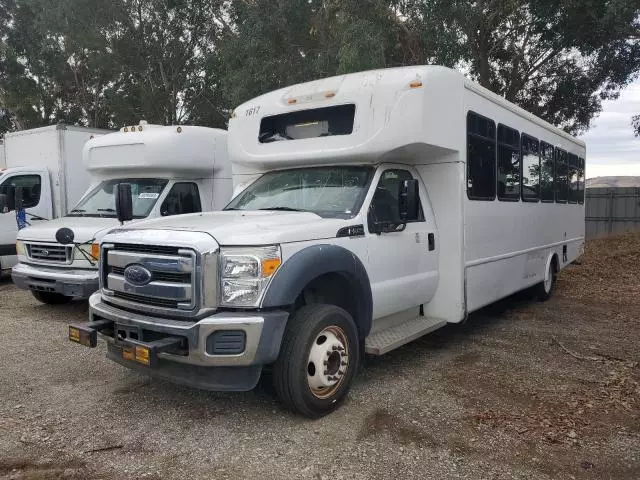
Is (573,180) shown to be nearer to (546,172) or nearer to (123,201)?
(546,172)

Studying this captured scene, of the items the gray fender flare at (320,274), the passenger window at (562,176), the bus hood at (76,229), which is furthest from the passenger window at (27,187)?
the passenger window at (562,176)

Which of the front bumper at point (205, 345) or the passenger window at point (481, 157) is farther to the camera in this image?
the passenger window at point (481, 157)

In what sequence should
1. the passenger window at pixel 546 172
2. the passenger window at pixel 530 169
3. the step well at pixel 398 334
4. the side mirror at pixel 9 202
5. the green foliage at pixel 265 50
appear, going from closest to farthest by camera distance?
1. the step well at pixel 398 334
2. the passenger window at pixel 530 169
3. the passenger window at pixel 546 172
4. the side mirror at pixel 9 202
5. the green foliage at pixel 265 50

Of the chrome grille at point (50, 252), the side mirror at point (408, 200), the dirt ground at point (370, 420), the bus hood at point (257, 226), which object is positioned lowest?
the dirt ground at point (370, 420)

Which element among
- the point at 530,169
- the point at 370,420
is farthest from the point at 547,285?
the point at 370,420

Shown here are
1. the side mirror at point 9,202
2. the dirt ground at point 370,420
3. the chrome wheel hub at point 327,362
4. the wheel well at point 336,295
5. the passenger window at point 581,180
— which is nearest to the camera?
the dirt ground at point 370,420

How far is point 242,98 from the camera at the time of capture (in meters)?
15.4

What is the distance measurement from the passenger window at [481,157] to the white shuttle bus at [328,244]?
0.08 feet

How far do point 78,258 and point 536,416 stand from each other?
5962 millimetres

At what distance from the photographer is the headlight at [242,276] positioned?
3.96 metres

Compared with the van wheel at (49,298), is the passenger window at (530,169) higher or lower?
higher

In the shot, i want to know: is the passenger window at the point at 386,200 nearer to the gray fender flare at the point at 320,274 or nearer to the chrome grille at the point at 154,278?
the gray fender flare at the point at 320,274

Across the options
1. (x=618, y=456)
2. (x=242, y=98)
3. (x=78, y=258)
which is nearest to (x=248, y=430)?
(x=618, y=456)

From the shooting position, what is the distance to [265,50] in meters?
15.3
